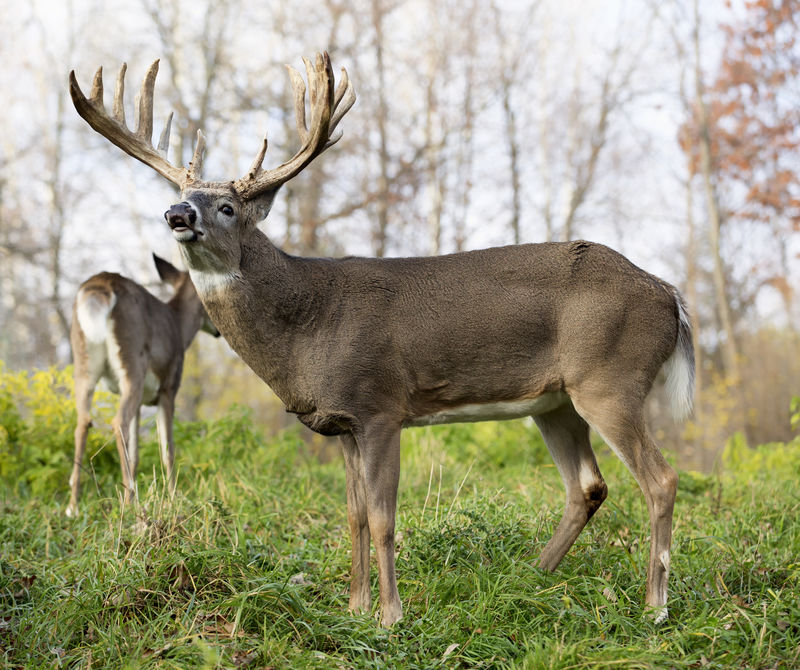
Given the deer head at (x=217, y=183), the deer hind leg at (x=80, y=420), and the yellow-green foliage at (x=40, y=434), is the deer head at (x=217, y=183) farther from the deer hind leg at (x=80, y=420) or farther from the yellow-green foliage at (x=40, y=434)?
the yellow-green foliage at (x=40, y=434)

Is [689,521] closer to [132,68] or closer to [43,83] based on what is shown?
[132,68]

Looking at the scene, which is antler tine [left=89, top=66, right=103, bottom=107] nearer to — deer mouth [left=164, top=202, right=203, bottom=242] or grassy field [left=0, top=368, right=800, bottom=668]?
deer mouth [left=164, top=202, right=203, bottom=242]

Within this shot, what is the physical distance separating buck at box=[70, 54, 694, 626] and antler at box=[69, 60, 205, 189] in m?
0.06

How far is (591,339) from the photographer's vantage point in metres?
3.94

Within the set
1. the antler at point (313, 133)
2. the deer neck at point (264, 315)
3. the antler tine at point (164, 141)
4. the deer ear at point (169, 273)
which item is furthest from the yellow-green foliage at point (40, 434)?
the antler at point (313, 133)

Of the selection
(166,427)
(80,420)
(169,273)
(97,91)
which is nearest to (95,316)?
(80,420)

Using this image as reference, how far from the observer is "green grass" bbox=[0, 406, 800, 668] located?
3.22 m

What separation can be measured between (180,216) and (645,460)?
2.59 metres

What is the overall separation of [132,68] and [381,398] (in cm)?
1621

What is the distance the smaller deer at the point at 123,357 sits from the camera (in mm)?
6505

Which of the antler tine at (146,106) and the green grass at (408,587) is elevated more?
the antler tine at (146,106)

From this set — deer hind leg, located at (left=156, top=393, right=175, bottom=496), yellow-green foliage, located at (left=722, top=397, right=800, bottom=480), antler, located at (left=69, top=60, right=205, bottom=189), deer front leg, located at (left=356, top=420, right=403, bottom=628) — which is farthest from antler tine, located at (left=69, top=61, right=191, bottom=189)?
yellow-green foliage, located at (left=722, top=397, right=800, bottom=480)

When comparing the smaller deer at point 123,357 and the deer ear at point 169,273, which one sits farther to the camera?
the deer ear at point 169,273

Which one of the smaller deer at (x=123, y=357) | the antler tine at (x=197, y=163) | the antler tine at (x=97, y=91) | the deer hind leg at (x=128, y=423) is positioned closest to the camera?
the antler tine at (x=197, y=163)
